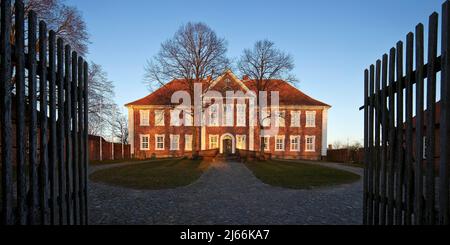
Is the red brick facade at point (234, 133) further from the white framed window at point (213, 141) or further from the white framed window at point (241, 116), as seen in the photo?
the white framed window at point (241, 116)

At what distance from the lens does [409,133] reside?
2.74 metres

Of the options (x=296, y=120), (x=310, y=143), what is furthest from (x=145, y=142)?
(x=310, y=143)

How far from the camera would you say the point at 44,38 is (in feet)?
9.02

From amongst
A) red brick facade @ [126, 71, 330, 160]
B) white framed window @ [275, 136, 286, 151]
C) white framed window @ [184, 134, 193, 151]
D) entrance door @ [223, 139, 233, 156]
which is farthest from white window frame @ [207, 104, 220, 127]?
white framed window @ [275, 136, 286, 151]

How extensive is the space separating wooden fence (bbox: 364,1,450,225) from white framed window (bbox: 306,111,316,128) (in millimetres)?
33759

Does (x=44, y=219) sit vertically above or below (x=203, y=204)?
above

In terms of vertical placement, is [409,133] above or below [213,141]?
above

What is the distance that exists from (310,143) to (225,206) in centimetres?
3162

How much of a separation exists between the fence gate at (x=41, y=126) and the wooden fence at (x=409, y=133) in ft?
11.1

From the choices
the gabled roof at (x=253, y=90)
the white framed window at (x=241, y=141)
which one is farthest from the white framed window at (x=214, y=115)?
the white framed window at (x=241, y=141)

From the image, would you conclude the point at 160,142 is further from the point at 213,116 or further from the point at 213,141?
the point at 213,116
